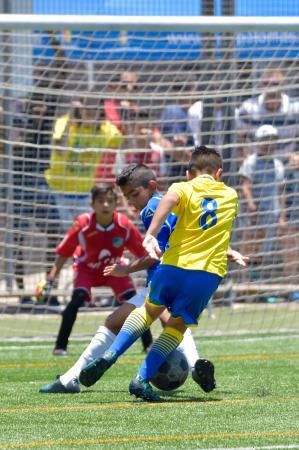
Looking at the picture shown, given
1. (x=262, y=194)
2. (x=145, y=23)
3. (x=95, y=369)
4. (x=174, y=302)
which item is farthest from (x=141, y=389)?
(x=262, y=194)

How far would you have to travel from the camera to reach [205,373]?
6.61 meters

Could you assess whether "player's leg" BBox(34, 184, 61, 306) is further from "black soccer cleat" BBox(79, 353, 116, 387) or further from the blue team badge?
"black soccer cleat" BBox(79, 353, 116, 387)

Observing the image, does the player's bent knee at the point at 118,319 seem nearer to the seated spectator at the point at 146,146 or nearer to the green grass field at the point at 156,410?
the green grass field at the point at 156,410

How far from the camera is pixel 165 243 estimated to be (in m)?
7.01

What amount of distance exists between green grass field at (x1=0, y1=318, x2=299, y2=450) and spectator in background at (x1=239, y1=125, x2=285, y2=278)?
2701mm

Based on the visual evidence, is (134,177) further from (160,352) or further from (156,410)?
(156,410)

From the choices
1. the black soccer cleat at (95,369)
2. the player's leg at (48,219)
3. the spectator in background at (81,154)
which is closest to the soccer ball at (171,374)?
the black soccer cleat at (95,369)

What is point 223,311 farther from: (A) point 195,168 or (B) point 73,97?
(A) point 195,168

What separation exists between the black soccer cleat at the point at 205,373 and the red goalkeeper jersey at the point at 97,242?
308 centimetres

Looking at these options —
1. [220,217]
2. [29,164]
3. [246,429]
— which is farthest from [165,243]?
[29,164]

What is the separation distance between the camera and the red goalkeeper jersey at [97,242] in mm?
9695

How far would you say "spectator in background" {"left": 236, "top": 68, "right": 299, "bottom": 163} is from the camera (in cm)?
1144

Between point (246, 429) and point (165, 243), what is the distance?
1825 millimetres

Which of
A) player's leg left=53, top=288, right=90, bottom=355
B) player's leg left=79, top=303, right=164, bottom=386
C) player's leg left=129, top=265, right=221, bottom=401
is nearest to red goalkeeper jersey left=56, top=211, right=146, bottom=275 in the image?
player's leg left=53, top=288, right=90, bottom=355
